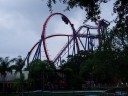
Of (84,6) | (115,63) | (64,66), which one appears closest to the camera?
(84,6)

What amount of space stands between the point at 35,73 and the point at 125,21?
54087 millimetres

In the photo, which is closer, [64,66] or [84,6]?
[84,6]

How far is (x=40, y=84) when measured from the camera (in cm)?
6003

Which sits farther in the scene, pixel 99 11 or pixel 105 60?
pixel 105 60

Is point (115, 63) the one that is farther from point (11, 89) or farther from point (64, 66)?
point (64, 66)

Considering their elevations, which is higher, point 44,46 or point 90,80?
point 44,46

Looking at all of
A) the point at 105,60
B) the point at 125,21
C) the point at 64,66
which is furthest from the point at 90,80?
the point at 125,21

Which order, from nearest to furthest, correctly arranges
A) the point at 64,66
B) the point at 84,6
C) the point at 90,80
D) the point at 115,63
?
1. the point at 84,6
2. the point at 115,63
3. the point at 90,80
4. the point at 64,66

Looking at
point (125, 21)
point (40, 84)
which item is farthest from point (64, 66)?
point (125, 21)

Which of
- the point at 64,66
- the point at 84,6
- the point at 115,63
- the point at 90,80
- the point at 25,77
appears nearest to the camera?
the point at 84,6

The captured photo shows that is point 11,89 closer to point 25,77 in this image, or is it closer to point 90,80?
point 25,77

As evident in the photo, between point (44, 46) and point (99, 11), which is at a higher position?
point (44, 46)

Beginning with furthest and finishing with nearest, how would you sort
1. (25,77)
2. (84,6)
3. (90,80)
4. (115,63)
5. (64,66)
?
1. (64,66)
2. (90,80)
3. (25,77)
4. (115,63)
5. (84,6)

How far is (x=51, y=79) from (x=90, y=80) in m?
8.78
